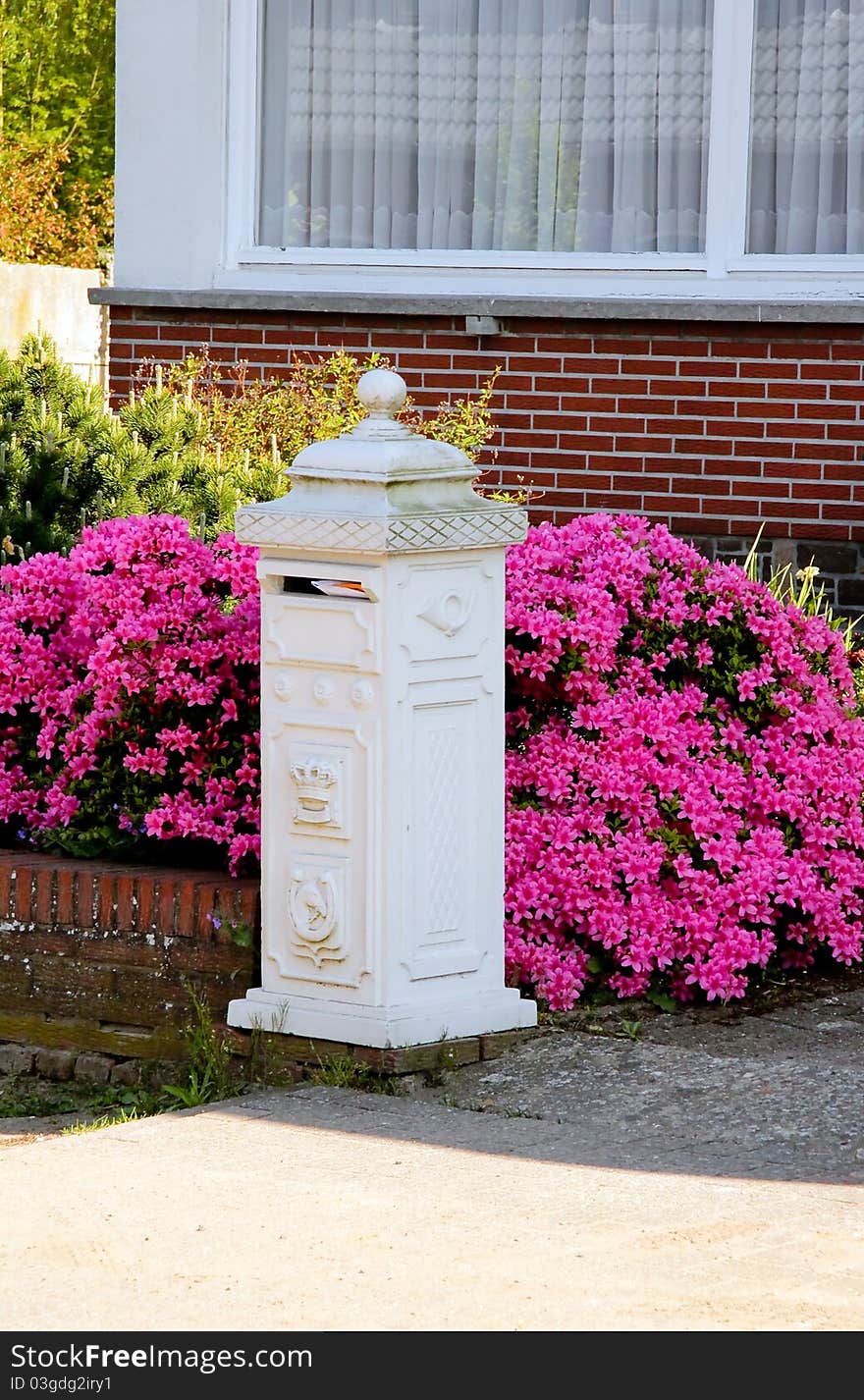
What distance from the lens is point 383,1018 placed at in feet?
14.8

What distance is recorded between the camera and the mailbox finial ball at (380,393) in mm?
4629

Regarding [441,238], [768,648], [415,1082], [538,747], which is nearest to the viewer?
[415,1082]

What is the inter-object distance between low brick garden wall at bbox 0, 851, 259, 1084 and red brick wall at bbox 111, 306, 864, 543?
11.9ft

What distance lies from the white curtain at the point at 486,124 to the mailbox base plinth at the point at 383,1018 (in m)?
4.45

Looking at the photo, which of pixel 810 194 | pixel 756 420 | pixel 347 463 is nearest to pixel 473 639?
pixel 347 463

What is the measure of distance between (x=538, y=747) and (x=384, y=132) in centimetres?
449

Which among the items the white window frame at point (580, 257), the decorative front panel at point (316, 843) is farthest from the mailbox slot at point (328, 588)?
the white window frame at point (580, 257)

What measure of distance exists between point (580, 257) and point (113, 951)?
433 centimetres

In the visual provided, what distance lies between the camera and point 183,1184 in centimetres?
390

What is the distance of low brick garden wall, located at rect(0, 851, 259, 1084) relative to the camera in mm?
4918

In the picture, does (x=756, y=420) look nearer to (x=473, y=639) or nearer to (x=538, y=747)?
(x=538, y=747)

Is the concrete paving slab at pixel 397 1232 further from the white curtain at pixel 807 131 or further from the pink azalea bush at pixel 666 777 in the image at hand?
the white curtain at pixel 807 131

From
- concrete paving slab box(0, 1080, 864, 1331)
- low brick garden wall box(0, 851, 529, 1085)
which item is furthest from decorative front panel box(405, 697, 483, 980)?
concrete paving slab box(0, 1080, 864, 1331)

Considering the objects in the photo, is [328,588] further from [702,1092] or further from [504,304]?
[504,304]
